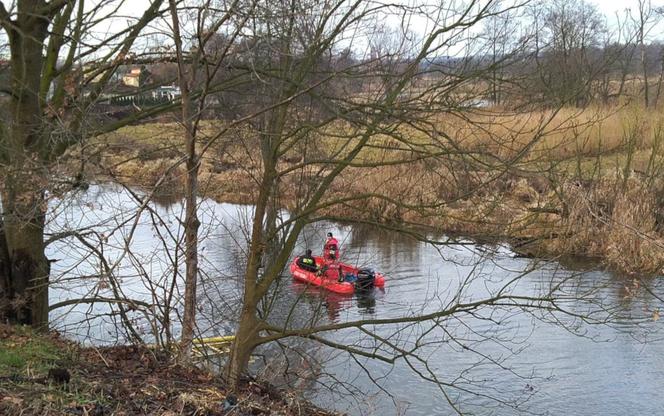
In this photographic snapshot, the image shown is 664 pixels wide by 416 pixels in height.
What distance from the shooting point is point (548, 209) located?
6031 mm

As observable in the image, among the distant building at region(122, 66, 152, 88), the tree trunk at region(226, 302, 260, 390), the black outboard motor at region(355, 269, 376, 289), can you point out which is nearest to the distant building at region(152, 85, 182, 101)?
the distant building at region(122, 66, 152, 88)

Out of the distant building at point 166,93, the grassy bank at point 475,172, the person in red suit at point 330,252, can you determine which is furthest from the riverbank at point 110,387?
the distant building at point 166,93

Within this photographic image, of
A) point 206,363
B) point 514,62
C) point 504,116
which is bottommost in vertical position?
point 206,363

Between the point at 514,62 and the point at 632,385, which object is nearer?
the point at 514,62

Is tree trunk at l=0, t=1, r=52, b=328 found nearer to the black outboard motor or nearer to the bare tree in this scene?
the bare tree

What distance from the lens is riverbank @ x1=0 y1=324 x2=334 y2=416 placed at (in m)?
3.76

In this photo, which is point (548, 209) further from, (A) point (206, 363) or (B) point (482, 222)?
(A) point (206, 363)

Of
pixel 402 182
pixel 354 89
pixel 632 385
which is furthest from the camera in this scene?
pixel 632 385

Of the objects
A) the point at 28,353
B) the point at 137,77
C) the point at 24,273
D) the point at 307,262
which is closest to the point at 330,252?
the point at 307,262

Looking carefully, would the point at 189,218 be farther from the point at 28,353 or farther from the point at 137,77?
Answer: the point at 137,77

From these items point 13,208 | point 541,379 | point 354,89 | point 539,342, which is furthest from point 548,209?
point 539,342

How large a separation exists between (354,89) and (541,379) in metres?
5.88

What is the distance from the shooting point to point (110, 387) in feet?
13.5

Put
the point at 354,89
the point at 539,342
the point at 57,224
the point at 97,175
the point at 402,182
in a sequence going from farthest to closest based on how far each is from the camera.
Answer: the point at 539,342
the point at 402,182
the point at 354,89
the point at 57,224
the point at 97,175
